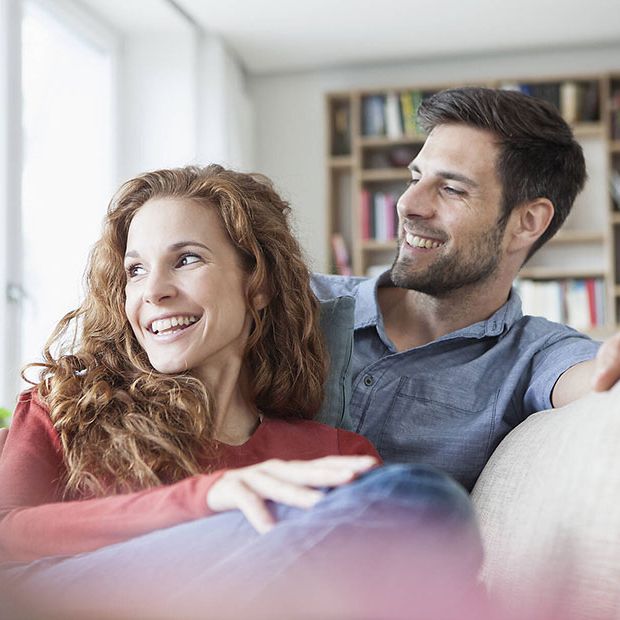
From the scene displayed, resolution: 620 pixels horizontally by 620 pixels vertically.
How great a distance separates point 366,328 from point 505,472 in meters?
0.59

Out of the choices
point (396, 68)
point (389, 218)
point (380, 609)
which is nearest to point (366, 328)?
point (380, 609)

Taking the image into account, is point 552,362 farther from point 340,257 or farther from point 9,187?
point 340,257

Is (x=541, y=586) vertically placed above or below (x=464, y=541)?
below

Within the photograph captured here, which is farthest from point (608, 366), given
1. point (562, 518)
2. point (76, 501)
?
point (76, 501)

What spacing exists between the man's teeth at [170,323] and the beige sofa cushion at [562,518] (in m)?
0.51

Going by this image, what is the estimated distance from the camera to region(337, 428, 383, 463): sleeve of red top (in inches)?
54.9

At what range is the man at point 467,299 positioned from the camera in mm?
1678

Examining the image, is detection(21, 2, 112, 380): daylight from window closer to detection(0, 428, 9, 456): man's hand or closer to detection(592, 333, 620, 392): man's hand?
detection(0, 428, 9, 456): man's hand

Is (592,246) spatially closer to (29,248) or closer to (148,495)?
(29,248)

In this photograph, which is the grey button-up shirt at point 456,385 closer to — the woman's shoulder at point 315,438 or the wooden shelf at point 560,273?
the woman's shoulder at point 315,438

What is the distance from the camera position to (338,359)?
157cm

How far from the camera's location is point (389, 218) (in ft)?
16.9

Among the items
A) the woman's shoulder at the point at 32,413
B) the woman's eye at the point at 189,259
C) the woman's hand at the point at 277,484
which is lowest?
the woman's hand at the point at 277,484

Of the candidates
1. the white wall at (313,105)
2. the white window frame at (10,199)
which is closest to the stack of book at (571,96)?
the white wall at (313,105)
